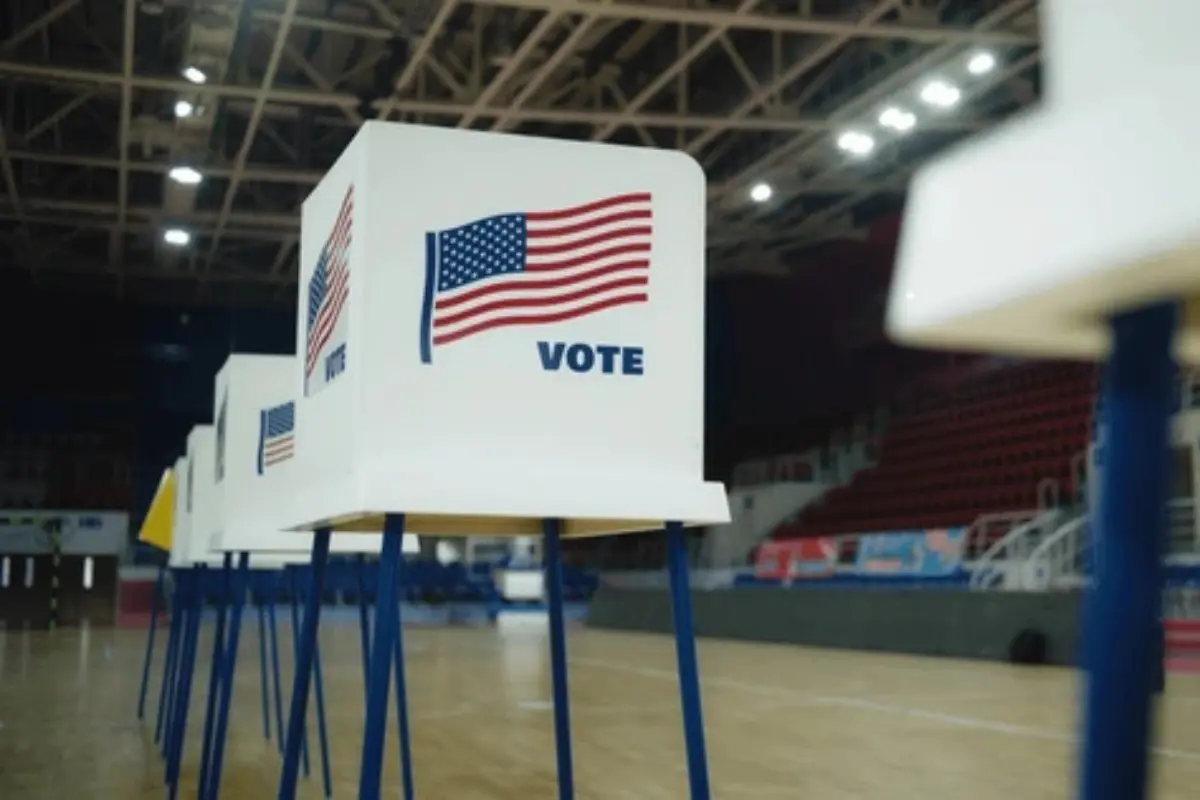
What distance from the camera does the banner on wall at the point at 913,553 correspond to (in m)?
11.8

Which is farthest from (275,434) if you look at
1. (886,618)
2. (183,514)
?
(886,618)

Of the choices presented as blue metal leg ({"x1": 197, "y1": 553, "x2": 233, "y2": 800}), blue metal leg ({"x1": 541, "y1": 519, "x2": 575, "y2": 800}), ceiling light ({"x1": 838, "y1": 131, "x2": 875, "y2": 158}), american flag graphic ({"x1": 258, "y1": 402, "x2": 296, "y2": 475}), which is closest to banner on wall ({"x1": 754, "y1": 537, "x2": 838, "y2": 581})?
ceiling light ({"x1": 838, "y1": 131, "x2": 875, "y2": 158})

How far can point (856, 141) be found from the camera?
12.7 metres

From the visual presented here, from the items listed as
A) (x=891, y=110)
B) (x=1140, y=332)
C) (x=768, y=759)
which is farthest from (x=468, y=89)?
(x=1140, y=332)

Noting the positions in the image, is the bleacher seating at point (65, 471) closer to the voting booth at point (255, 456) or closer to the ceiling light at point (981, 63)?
the ceiling light at point (981, 63)

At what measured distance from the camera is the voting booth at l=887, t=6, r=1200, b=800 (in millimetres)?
403

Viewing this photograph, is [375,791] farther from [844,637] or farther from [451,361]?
[844,637]

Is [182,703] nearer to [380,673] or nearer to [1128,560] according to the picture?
[380,673]

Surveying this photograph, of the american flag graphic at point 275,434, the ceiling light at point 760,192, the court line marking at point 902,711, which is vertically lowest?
the court line marking at point 902,711

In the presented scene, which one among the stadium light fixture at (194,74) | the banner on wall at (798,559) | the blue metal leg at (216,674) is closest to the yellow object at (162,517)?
the blue metal leg at (216,674)

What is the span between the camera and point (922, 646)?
9688 millimetres

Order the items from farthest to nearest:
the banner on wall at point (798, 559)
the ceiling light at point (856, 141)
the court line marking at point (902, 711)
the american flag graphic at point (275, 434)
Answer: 1. the banner on wall at point (798, 559)
2. the ceiling light at point (856, 141)
3. the court line marking at point (902, 711)
4. the american flag graphic at point (275, 434)

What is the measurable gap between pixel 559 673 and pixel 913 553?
11063 mm

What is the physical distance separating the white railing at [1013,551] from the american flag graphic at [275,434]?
9.27m
